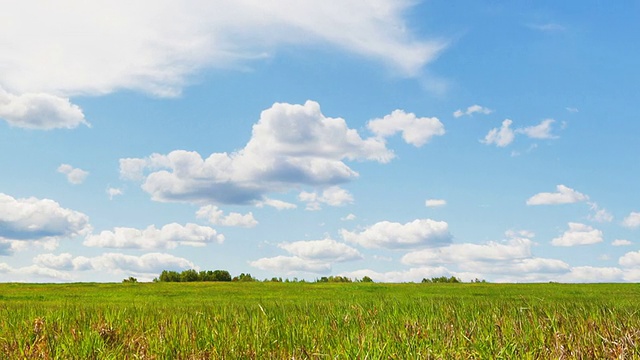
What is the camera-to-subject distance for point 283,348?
6.04 metres

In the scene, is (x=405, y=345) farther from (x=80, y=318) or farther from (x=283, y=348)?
(x=80, y=318)

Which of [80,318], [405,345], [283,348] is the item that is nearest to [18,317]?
[80,318]

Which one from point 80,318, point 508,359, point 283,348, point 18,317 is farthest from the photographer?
point 18,317

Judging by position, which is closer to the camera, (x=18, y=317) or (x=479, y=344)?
(x=479, y=344)

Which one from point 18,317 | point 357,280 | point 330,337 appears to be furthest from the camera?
point 357,280

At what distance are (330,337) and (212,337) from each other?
1360 mm

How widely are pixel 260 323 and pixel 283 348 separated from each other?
147cm

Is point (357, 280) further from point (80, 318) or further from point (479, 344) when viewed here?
point (479, 344)

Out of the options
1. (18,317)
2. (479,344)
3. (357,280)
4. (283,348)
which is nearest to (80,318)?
(18,317)

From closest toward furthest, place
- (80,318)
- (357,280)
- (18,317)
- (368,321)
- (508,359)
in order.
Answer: (508,359) → (368,321) → (80,318) → (18,317) → (357,280)

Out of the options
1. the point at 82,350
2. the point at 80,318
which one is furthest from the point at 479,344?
the point at 80,318

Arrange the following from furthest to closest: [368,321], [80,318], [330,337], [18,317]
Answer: [18,317], [80,318], [368,321], [330,337]

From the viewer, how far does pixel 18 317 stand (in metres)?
9.81

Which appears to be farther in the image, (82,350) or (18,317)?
(18,317)
